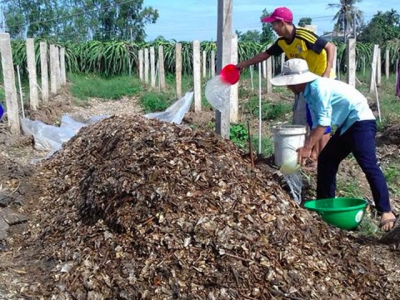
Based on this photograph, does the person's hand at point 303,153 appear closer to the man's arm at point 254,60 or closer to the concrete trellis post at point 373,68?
the man's arm at point 254,60

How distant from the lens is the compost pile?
3025mm

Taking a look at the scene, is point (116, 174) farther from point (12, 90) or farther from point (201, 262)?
point (12, 90)

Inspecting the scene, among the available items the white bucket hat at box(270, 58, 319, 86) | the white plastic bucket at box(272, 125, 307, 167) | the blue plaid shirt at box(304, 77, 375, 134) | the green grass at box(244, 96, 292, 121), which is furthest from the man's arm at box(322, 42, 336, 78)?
the green grass at box(244, 96, 292, 121)

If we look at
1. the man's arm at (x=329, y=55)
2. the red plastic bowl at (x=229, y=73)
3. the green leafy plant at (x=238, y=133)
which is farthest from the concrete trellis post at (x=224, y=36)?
the green leafy plant at (x=238, y=133)

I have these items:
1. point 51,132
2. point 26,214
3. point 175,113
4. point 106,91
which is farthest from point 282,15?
point 106,91

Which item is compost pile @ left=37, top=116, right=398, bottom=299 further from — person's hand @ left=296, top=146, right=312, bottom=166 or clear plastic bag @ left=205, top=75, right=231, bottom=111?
clear plastic bag @ left=205, top=75, right=231, bottom=111

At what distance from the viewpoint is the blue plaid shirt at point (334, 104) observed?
3760mm

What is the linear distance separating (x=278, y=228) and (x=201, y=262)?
1.89 feet

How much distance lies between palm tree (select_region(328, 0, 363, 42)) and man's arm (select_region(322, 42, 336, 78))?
49.7m

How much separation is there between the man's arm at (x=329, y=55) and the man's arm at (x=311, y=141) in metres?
1.16

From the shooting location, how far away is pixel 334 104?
12.9 ft

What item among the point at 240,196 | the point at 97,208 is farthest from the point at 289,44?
the point at 97,208

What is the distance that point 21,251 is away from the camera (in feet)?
12.8

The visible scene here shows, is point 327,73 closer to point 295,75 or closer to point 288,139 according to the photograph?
point 288,139
